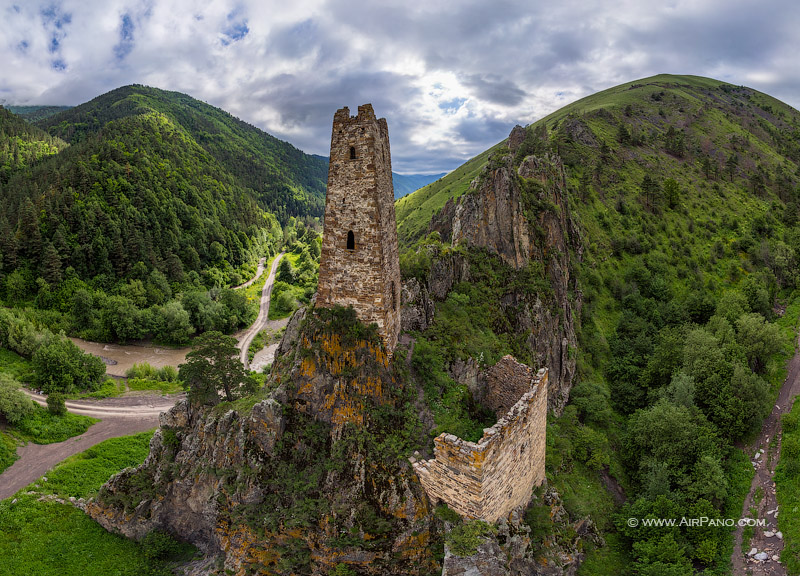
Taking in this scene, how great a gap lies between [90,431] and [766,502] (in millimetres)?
64295

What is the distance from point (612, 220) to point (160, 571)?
79.6 metres

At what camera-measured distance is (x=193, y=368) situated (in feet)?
69.8

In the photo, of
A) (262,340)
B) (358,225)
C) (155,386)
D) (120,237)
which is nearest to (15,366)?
(155,386)

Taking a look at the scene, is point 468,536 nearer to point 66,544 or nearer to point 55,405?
point 66,544

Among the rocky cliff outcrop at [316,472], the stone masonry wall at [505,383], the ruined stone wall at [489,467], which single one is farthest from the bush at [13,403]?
the stone masonry wall at [505,383]

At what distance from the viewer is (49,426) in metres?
42.8

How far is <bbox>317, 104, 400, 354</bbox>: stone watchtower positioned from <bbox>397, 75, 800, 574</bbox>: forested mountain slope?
5395 millimetres

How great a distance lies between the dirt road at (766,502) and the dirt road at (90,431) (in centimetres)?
5539

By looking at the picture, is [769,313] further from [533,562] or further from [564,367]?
[533,562]

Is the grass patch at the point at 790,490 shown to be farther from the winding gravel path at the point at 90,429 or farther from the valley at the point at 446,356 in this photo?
the winding gravel path at the point at 90,429

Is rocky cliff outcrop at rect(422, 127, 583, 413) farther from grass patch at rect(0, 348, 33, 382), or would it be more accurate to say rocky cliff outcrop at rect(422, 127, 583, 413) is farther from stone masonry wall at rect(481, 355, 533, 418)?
grass patch at rect(0, 348, 33, 382)

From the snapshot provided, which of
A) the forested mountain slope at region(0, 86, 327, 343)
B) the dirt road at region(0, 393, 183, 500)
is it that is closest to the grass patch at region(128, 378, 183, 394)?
the dirt road at region(0, 393, 183, 500)

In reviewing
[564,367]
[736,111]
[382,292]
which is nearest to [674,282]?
[564,367]

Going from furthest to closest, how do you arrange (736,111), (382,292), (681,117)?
(736,111), (681,117), (382,292)
